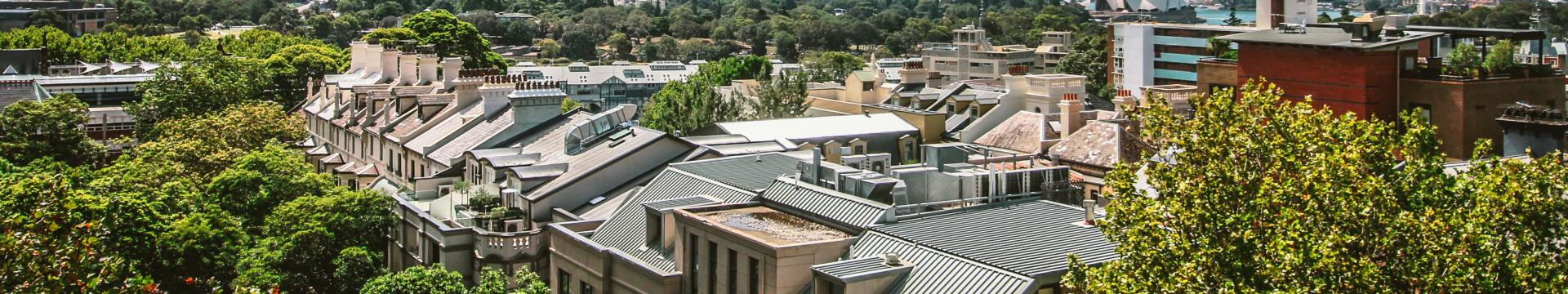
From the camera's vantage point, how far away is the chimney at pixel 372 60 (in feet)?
322

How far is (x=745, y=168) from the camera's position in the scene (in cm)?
5153

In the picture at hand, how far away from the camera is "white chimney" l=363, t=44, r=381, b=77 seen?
322 ft

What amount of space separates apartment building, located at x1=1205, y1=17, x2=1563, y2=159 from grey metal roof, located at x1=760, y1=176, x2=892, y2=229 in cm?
2060

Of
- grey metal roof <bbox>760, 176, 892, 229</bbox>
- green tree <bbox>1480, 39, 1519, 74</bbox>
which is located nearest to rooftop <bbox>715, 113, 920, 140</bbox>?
grey metal roof <bbox>760, 176, 892, 229</bbox>

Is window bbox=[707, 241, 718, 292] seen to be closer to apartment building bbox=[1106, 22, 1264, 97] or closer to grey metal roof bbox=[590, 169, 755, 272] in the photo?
grey metal roof bbox=[590, 169, 755, 272]

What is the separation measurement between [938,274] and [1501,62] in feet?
101

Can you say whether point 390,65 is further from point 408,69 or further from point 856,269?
point 856,269

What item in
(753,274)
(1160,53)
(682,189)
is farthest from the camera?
(1160,53)

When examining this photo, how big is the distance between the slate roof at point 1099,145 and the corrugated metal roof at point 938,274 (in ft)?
75.7

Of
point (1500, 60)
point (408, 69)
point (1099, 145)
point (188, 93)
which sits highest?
point (1500, 60)

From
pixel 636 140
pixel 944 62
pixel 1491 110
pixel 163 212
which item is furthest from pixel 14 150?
pixel 944 62

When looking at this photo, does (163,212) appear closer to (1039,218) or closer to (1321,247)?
(1039,218)

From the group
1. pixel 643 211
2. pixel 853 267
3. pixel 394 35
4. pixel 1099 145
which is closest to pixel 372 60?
pixel 394 35

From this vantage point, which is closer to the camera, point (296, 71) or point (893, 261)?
point (893, 261)
